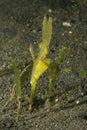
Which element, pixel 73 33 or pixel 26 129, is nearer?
pixel 26 129

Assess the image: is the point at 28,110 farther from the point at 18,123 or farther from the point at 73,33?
the point at 73,33

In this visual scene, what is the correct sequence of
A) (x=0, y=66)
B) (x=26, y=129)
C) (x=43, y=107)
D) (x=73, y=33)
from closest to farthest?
(x=26, y=129), (x=43, y=107), (x=0, y=66), (x=73, y=33)

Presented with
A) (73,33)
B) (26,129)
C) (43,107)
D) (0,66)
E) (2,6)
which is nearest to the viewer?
(26,129)

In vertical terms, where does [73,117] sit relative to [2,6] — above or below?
below

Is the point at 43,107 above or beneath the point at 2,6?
beneath

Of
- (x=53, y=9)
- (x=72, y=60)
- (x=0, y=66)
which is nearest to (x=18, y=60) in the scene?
(x=0, y=66)

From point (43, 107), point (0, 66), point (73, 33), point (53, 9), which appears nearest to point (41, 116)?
point (43, 107)

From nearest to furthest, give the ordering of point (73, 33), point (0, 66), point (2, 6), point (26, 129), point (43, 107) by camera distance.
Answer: point (26, 129) < point (43, 107) < point (0, 66) < point (73, 33) < point (2, 6)

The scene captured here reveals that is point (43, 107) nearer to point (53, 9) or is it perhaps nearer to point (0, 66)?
point (0, 66)

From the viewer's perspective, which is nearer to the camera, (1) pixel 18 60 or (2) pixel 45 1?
(1) pixel 18 60
